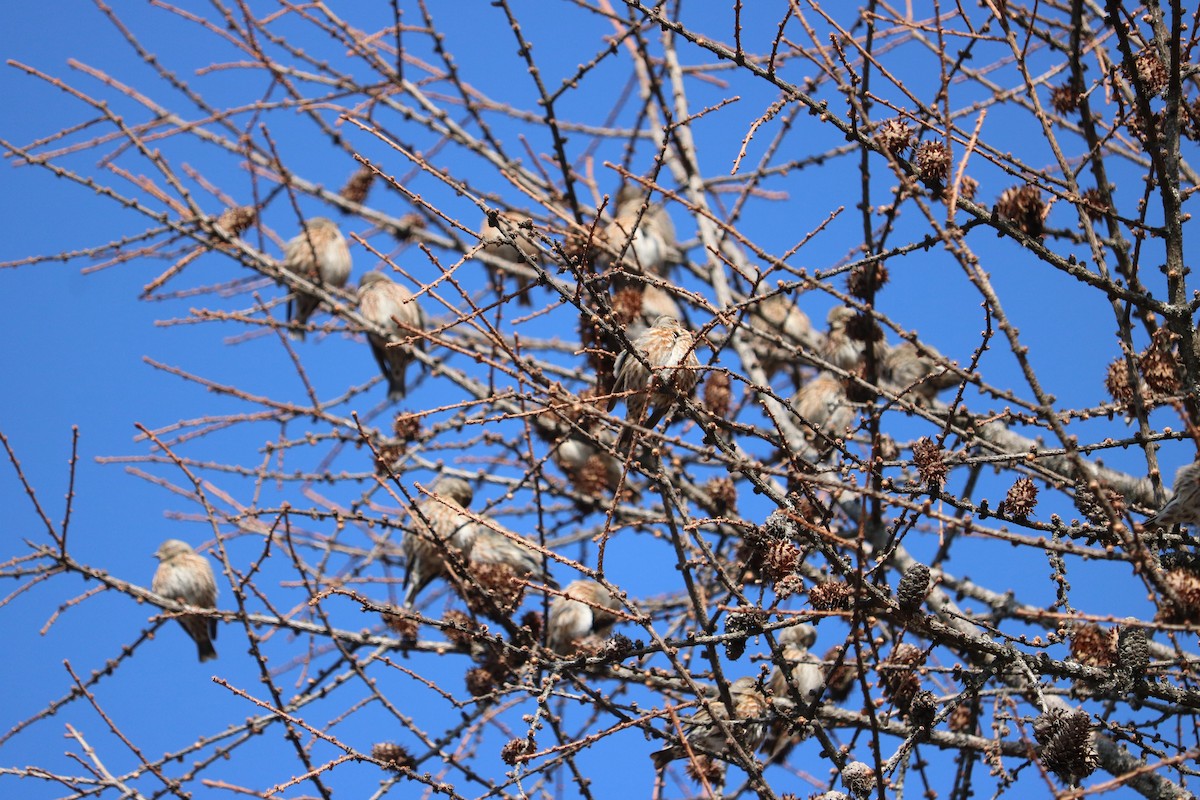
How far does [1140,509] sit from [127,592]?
3.36 meters

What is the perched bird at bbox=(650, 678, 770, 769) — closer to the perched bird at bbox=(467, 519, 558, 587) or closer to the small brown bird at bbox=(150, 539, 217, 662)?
the perched bird at bbox=(467, 519, 558, 587)

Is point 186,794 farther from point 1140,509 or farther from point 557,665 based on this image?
point 1140,509

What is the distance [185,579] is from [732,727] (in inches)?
164

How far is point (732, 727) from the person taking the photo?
10.3ft

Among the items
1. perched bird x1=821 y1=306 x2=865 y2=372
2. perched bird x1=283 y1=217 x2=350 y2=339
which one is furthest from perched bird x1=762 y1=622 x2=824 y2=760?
perched bird x1=283 y1=217 x2=350 y2=339

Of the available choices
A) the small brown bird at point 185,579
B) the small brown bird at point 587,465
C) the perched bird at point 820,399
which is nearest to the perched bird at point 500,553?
the small brown bird at point 587,465

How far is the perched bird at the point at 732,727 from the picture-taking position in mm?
3133

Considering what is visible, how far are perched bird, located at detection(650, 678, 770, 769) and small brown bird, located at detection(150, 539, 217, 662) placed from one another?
2.94 m

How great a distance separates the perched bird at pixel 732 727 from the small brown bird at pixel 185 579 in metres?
2.94

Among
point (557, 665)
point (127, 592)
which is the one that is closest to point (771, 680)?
point (557, 665)

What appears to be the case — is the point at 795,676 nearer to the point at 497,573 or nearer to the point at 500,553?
the point at 497,573

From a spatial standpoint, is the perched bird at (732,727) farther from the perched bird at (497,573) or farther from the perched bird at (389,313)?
the perched bird at (389,313)

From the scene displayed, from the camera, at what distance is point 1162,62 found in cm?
285

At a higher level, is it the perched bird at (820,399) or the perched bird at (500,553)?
the perched bird at (820,399)
